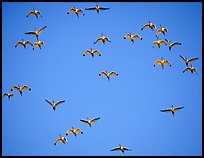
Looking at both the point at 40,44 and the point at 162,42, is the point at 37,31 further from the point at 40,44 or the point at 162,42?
the point at 162,42

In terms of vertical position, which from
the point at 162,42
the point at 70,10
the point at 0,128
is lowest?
the point at 0,128

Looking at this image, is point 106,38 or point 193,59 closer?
point 193,59

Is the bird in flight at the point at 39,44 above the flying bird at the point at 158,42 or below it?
above

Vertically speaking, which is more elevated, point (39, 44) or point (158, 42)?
point (39, 44)

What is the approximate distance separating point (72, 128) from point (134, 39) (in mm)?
7360

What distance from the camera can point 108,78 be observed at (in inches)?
1190

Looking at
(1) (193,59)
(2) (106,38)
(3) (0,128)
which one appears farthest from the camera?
(2) (106,38)

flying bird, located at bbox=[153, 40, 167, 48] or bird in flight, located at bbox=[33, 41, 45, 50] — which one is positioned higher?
bird in flight, located at bbox=[33, 41, 45, 50]

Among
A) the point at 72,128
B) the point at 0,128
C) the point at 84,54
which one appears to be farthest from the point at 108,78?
the point at 0,128

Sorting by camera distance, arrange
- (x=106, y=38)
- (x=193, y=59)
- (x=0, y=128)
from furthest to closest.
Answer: (x=106, y=38) → (x=193, y=59) → (x=0, y=128)

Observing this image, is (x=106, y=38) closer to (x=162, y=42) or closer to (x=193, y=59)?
(x=162, y=42)

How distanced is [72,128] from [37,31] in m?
6.82

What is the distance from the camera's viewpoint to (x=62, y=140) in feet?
96.6

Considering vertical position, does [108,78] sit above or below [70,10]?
below
